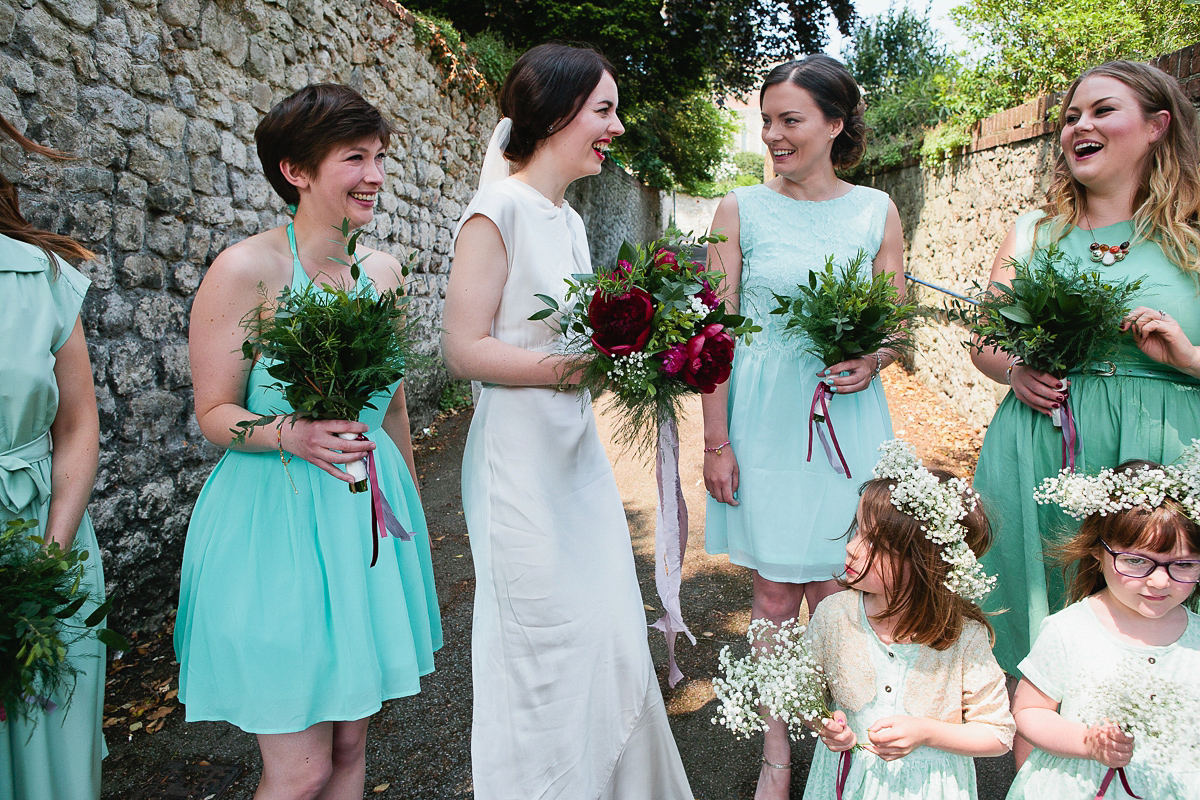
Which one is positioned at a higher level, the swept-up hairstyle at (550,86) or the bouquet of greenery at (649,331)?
the swept-up hairstyle at (550,86)

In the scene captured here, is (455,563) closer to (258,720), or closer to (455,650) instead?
(455,650)

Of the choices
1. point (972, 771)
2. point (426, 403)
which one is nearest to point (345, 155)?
point (972, 771)

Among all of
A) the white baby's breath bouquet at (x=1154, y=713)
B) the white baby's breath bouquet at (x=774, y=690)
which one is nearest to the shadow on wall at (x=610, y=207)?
the white baby's breath bouquet at (x=774, y=690)

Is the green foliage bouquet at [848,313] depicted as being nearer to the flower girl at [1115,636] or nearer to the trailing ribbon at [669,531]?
the trailing ribbon at [669,531]

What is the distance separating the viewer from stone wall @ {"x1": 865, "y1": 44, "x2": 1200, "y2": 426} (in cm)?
702

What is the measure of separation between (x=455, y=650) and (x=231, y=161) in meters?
3.50

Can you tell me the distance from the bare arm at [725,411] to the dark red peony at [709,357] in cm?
76

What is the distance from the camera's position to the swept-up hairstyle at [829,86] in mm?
2758

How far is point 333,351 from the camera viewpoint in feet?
6.19

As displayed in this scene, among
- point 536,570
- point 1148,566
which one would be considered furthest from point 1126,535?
point 536,570

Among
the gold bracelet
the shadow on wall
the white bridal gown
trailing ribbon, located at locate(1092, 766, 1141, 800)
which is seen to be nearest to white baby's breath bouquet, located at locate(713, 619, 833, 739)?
the white bridal gown

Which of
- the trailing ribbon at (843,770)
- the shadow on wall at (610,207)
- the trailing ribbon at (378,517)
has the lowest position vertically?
the trailing ribbon at (843,770)

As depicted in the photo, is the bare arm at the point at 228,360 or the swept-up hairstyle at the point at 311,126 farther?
the swept-up hairstyle at the point at 311,126

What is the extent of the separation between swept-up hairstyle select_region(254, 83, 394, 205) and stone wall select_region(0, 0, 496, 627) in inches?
70.3
